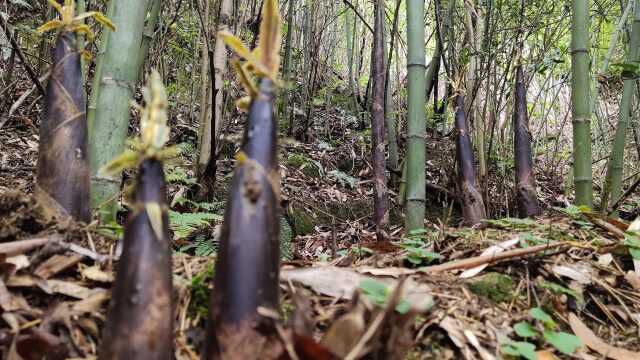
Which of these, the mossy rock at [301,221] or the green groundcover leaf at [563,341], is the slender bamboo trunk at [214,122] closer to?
the mossy rock at [301,221]

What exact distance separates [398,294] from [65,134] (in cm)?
86

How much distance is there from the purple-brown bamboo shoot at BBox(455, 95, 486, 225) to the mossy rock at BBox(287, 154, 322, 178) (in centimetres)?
187

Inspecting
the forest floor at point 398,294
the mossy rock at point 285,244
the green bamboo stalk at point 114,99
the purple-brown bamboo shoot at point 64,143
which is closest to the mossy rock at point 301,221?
the mossy rock at point 285,244

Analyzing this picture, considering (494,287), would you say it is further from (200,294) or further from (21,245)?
(21,245)

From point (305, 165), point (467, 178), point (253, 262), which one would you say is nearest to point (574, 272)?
point (253, 262)

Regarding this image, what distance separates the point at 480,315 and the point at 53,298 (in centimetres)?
89

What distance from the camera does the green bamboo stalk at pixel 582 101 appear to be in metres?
2.37

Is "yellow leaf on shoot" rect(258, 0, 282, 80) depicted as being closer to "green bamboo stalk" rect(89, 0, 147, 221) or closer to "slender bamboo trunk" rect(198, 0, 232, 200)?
"green bamboo stalk" rect(89, 0, 147, 221)

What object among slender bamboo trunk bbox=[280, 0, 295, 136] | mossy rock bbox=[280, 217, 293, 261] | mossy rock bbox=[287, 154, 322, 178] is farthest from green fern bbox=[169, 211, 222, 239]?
slender bamboo trunk bbox=[280, 0, 295, 136]

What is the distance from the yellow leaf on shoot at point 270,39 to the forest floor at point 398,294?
40 centimetres

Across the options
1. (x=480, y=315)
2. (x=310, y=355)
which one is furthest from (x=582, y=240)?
(x=310, y=355)

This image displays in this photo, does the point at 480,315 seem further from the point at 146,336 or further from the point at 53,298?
the point at 53,298

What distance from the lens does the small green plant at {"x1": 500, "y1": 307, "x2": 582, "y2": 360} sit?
992 millimetres

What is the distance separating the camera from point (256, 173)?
2.74 ft
